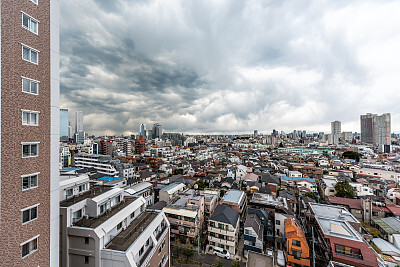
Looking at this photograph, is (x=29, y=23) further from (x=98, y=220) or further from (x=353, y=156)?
(x=353, y=156)

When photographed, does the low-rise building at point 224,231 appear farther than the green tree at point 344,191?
No

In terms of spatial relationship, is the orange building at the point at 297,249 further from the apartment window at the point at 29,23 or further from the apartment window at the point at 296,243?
the apartment window at the point at 29,23

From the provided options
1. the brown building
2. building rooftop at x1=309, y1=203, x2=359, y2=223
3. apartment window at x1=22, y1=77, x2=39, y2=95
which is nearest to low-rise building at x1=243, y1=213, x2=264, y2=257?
building rooftop at x1=309, y1=203, x2=359, y2=223

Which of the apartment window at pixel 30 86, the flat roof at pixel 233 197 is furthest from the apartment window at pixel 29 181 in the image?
the flat roof at pixel 233 197

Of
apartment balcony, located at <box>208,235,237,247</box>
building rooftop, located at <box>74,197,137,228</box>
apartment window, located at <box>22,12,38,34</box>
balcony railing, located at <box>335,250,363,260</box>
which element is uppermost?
apartment window, located at <box>22,12,38,34</box>

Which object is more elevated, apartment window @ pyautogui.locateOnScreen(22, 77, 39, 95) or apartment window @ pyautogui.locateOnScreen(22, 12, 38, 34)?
apartment window @ pyautogui.locateOnScreen(22, 12, 38, 34)

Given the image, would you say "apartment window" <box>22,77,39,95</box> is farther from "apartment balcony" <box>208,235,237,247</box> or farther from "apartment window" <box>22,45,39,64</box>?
"apartment balcony" <box>208,235,237,247</box>
